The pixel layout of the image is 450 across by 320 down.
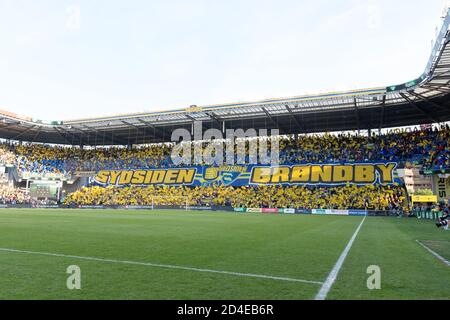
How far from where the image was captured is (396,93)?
32125mm

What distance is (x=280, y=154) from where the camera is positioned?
43594mm

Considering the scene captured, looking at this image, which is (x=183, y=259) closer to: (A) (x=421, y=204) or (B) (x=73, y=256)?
(B) (x=73, y=256)

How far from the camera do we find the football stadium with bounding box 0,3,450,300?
215 inches

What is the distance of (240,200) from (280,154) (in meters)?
8.58

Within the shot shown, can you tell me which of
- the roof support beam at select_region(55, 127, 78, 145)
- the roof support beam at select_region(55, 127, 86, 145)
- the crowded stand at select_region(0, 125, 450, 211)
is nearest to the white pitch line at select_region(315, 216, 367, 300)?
the crowded stand at select_region(0, 125, 450, 211)

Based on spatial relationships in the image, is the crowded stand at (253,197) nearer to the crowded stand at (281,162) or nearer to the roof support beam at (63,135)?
the crowded stand at (281,162)

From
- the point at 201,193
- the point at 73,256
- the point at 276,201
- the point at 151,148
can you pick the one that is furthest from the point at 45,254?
the point at 151,148

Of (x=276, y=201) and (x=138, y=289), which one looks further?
(x=276, y=201)

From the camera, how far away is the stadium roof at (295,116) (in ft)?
102

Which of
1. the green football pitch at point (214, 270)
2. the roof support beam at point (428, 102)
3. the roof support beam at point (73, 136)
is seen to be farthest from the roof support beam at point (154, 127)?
the green football pitch at point (214, 270)

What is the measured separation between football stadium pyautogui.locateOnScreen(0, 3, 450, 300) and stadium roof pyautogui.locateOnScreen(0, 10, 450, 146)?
0.20 m

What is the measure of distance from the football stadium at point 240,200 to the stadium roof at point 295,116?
202 millimetres

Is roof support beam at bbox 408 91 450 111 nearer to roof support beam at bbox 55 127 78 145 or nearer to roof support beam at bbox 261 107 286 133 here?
roof support beam at bbox 261 107 286 133
